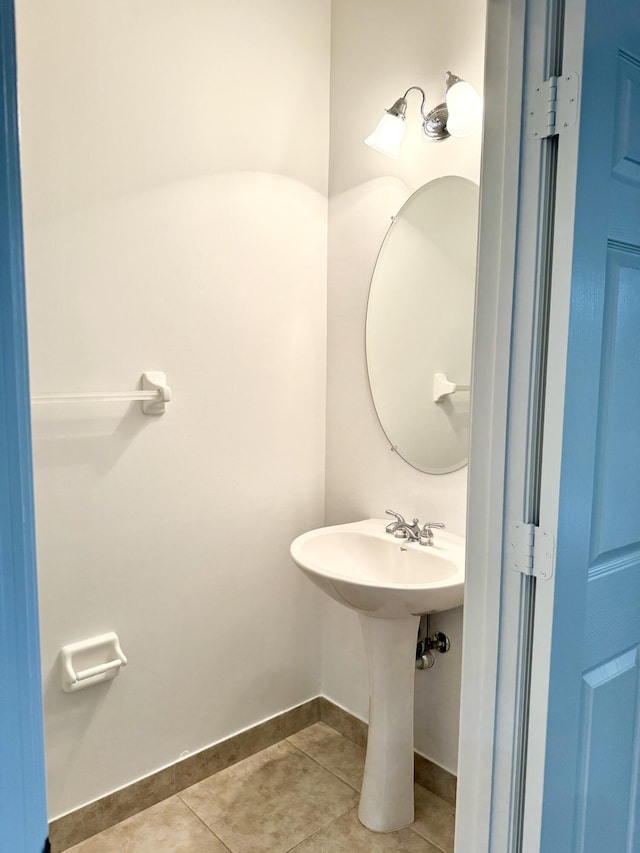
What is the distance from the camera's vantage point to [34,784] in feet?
2.06

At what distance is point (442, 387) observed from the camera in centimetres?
190

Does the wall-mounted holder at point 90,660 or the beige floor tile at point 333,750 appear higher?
the wall-mounted holder at point 90,660

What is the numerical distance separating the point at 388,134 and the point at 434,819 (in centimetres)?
209

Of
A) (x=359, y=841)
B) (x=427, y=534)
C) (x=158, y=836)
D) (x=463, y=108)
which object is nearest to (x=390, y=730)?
(x=359, y=841)

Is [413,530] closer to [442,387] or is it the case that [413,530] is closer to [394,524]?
[394,524]

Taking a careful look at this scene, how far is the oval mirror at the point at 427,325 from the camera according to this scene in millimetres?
1824

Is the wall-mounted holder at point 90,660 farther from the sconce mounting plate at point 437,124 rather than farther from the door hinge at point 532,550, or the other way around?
the sconce mounting plate at point 437,124

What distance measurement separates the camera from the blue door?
100 centimetres

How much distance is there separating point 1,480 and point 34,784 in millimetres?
317

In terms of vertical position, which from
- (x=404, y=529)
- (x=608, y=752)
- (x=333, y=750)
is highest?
(x=404, y=529)

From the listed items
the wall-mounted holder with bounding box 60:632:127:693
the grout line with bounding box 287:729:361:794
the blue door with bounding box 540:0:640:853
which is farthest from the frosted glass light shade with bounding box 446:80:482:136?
the grout line with bounding box 287:729:361:794

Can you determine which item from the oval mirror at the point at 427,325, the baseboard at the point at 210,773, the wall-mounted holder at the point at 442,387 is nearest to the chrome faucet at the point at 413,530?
the oval mirror at the point at 427,325

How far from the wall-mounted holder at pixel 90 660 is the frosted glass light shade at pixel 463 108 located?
1.73 metres

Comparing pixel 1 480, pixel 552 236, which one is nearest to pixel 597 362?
pixel 552 236
